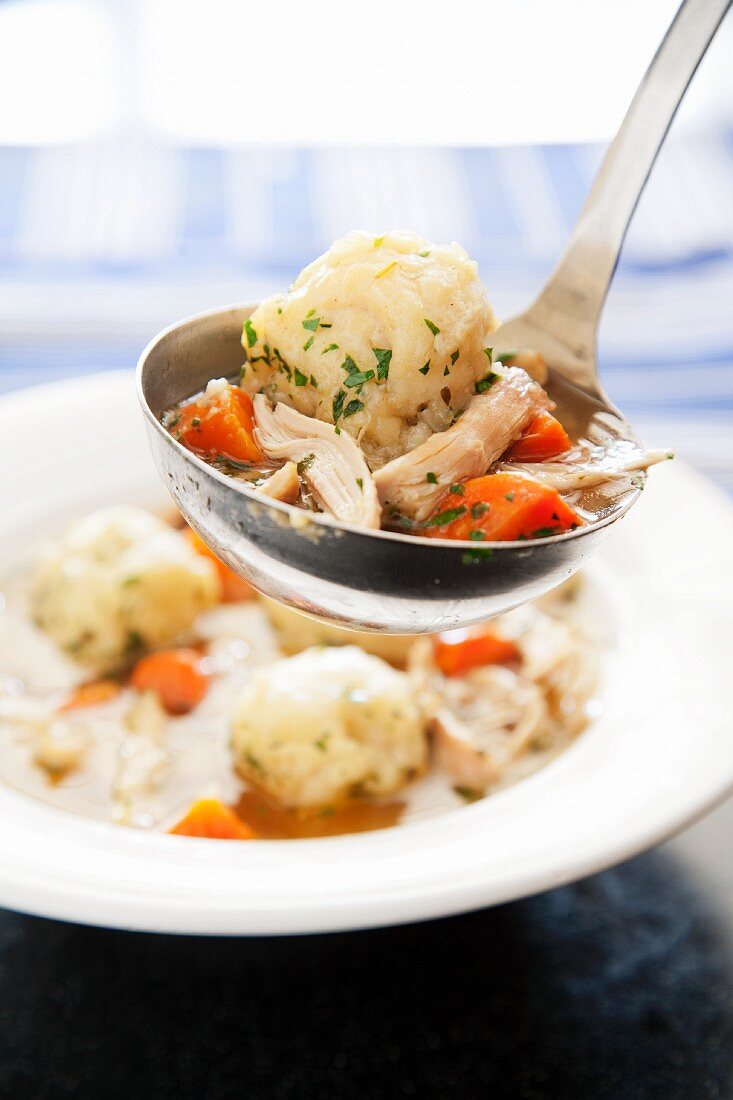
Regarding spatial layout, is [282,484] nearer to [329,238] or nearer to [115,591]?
[115,591]

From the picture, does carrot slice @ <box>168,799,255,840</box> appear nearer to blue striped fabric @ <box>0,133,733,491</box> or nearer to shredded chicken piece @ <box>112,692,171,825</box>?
shredded chicken piece @ <box>112,692,171,825</box>

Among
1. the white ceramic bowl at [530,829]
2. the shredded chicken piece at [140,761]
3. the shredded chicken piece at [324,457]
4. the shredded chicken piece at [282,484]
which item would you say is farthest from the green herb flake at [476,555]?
the shredded chicken piece at [140,761]

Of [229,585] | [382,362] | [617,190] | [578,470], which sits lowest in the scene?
[229,585]

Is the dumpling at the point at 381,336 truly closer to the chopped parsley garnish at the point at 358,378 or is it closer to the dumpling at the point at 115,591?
the chopped parsley garnish at the point at 358,378

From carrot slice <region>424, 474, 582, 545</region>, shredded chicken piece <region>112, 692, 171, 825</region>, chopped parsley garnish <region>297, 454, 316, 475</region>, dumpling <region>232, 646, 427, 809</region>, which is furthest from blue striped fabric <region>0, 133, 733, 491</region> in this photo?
chopped parsley garnish <region>297, 454, 316, 475</region>

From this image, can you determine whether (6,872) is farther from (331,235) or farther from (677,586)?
(331,235)

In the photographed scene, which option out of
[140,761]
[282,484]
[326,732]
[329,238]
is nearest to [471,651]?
[326,732]
